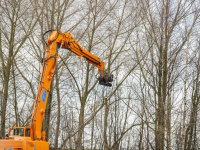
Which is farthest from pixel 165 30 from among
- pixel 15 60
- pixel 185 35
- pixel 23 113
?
pixel 23 113

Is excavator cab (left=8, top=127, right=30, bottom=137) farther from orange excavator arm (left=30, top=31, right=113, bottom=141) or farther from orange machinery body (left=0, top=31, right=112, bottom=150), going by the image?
orange excavator arm (left=30, top=31, right=113, bottom=141)

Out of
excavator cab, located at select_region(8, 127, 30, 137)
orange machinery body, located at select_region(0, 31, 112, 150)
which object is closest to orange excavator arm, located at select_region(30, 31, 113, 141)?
orange machinery body, located at select_region(0, 31, 112, 150)

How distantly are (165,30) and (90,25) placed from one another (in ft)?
21.3

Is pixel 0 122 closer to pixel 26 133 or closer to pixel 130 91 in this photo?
pixel 26 133

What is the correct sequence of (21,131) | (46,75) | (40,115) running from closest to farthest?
(21,131), (40,115), (46,75)

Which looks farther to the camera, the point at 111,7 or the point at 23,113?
the point at 23,113

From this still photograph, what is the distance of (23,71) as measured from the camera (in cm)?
2080

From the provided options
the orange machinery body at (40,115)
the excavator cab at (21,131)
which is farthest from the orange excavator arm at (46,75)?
the excavator cab at (21,131)

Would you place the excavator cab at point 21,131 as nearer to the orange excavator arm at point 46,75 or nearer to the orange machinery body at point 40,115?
the orange machinery body at point 40,115

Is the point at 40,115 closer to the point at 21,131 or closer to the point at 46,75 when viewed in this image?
the point at 21,131

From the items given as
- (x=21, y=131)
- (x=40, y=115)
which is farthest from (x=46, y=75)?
(x=21, y=131)

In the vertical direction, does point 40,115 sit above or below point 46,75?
below

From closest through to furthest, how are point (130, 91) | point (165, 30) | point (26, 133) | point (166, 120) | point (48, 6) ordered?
point (26, 133) → point (166, 120) → point (165, 30) → point (48, 6) → point (130, 91)

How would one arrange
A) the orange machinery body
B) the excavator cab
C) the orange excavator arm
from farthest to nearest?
the orange excavator arm → the excavator cab → the orange machinery body
